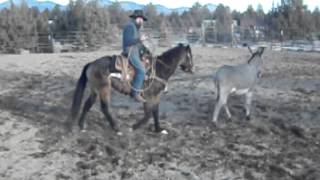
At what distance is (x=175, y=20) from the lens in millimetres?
65000

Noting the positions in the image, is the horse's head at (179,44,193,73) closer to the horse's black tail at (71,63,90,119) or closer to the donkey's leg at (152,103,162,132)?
the donkey's leg at (152,103,162,132)

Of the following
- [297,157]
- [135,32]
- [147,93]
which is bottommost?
[297,157]

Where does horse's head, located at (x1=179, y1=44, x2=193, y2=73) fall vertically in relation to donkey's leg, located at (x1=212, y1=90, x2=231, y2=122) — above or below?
above

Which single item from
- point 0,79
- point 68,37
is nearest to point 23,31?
point 68,37

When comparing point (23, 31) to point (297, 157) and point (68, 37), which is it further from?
point (297, 157)

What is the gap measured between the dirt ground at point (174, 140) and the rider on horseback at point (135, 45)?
78cm

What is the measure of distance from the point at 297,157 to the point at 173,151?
5.15ft

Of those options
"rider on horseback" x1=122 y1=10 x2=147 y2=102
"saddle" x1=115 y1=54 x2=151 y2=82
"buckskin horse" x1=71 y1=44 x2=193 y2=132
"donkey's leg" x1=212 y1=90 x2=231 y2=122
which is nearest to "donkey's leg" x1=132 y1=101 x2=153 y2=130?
"buckskin horse" x1=71 y1=44 x2=193 y2=132

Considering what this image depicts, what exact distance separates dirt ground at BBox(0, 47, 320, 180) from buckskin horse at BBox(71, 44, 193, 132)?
0.28 metres

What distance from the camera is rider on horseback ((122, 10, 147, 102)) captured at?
770 cm

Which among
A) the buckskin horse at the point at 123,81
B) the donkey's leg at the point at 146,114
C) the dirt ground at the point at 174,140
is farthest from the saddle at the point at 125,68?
the dirt ground at the point at 174,140

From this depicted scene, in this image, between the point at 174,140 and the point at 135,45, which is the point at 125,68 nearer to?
the point at 135,45

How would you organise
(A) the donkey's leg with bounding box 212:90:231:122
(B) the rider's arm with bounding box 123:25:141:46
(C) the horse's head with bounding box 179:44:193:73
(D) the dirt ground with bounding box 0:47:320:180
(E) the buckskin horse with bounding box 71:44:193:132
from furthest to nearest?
(A) the donkey's leg with bounding box 212:90:231:122, (C) the horse's head with bounding box 179:44:193:73, (E) the buckskin horse with bounding box 71:44:193:132, (B) the rider's arm with bounding box 123:25:141:46, (D) the dirt ground with bounding box 0:47:320:180

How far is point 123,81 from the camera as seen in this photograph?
7855 millimetres
